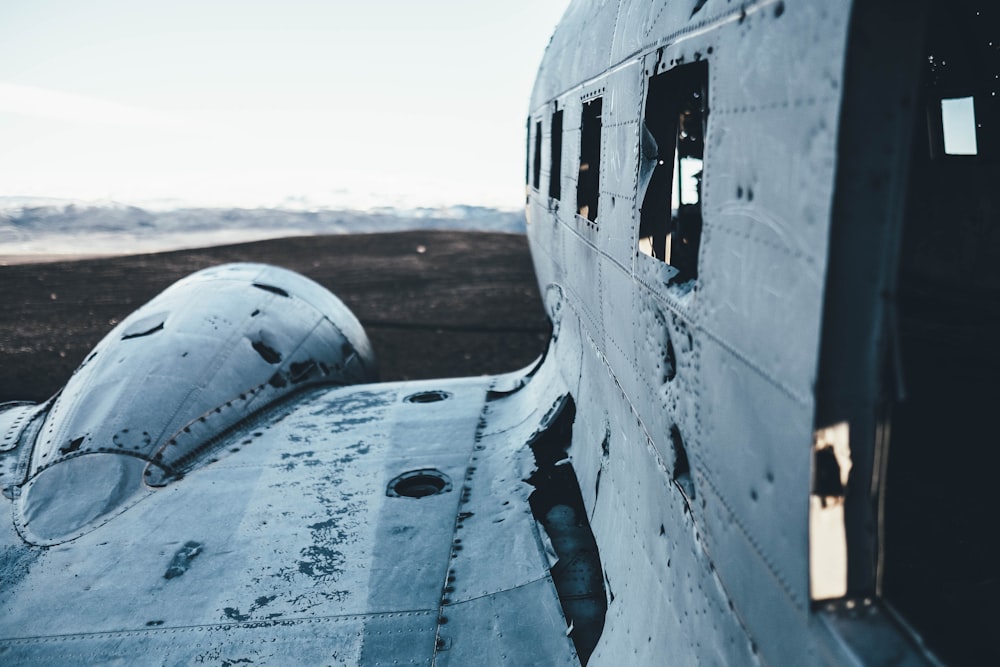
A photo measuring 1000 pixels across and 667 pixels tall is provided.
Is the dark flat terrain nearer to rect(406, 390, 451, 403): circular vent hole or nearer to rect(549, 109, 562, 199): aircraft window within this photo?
rect(406, 390, 451, 403): circular vent hole

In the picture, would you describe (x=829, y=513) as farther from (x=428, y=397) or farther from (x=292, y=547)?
(x=428, y=397)

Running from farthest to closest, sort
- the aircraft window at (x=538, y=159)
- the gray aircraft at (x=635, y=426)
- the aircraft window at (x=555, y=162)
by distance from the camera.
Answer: the aircraft window at (x=538, y=159) < the aircraft window at (x=555, y=162) < the gray aircraft at (x=635, y=426)

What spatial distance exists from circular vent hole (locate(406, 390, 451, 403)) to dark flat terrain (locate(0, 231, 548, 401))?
383cm

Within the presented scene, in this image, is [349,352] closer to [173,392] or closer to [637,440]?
[173,392]

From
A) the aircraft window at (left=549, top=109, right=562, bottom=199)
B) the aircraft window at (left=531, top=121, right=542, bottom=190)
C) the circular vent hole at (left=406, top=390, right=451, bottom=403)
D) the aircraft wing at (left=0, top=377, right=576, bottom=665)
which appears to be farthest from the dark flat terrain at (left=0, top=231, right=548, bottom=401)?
the aircraft wing at (left=0, top=377, right=576, bottom=665)

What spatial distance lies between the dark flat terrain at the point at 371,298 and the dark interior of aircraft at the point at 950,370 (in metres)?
6.47

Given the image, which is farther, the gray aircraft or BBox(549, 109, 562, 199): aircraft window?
BBox(549, 109, 562, 199): aircraft window

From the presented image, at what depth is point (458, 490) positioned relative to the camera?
5004 millimetres

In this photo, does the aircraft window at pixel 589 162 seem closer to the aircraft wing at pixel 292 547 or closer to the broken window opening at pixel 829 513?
the aircraft wing at pixel 292 547

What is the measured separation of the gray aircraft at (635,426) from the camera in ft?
5.04

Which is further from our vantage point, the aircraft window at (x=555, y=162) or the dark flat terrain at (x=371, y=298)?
the dark flat terrain at (x=371, y=298)

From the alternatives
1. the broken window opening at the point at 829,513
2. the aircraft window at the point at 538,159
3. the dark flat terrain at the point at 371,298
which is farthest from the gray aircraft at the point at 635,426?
the dark flat terrain at the point at 371,298

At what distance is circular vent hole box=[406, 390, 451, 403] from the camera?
6.87 metres

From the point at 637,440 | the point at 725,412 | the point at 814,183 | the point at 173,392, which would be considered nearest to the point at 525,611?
the point at 637,440
